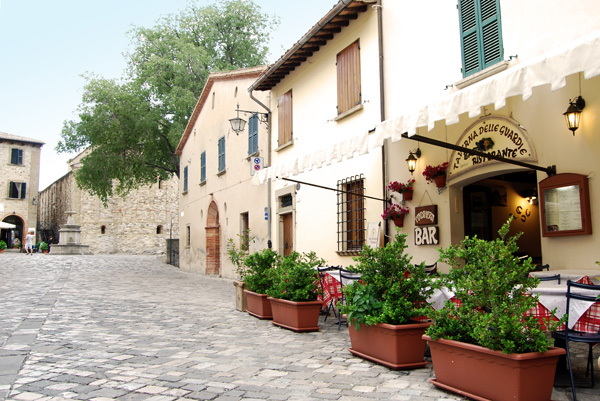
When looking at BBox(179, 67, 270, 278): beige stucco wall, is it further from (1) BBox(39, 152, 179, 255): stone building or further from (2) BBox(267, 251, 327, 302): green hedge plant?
(1) BBox(39, 152, 179, 255): stone building

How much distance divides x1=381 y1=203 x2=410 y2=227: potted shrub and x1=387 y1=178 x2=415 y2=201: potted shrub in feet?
0.62

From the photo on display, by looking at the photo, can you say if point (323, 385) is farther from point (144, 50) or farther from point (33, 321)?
point (144, 50)

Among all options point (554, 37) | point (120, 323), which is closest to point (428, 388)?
point (554, 37)

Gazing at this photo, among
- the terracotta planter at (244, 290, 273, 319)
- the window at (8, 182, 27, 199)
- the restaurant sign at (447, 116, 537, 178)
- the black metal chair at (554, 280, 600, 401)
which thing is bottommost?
the terracotta planter at (244, 290, 273, 319)

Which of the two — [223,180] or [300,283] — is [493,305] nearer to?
[300,283]

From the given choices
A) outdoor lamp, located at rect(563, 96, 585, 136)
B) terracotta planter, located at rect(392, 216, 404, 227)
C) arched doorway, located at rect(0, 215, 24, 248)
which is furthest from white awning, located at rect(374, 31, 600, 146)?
arched doorway, located at rect(0, 215, 24, 248)

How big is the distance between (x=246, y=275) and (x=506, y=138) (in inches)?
192

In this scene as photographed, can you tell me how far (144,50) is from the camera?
28078mm

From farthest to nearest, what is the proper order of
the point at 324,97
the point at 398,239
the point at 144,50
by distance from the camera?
the point at 144,50 → the point at 324,97 → the point at 398,239

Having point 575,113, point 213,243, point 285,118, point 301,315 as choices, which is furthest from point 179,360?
point 213,243

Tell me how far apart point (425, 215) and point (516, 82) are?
3773 mm

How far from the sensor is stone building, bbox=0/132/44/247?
42469 millimetres

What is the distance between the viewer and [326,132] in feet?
37.0

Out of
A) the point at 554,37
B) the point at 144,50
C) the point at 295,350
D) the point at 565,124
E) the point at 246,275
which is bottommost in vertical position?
the point at 295,350
